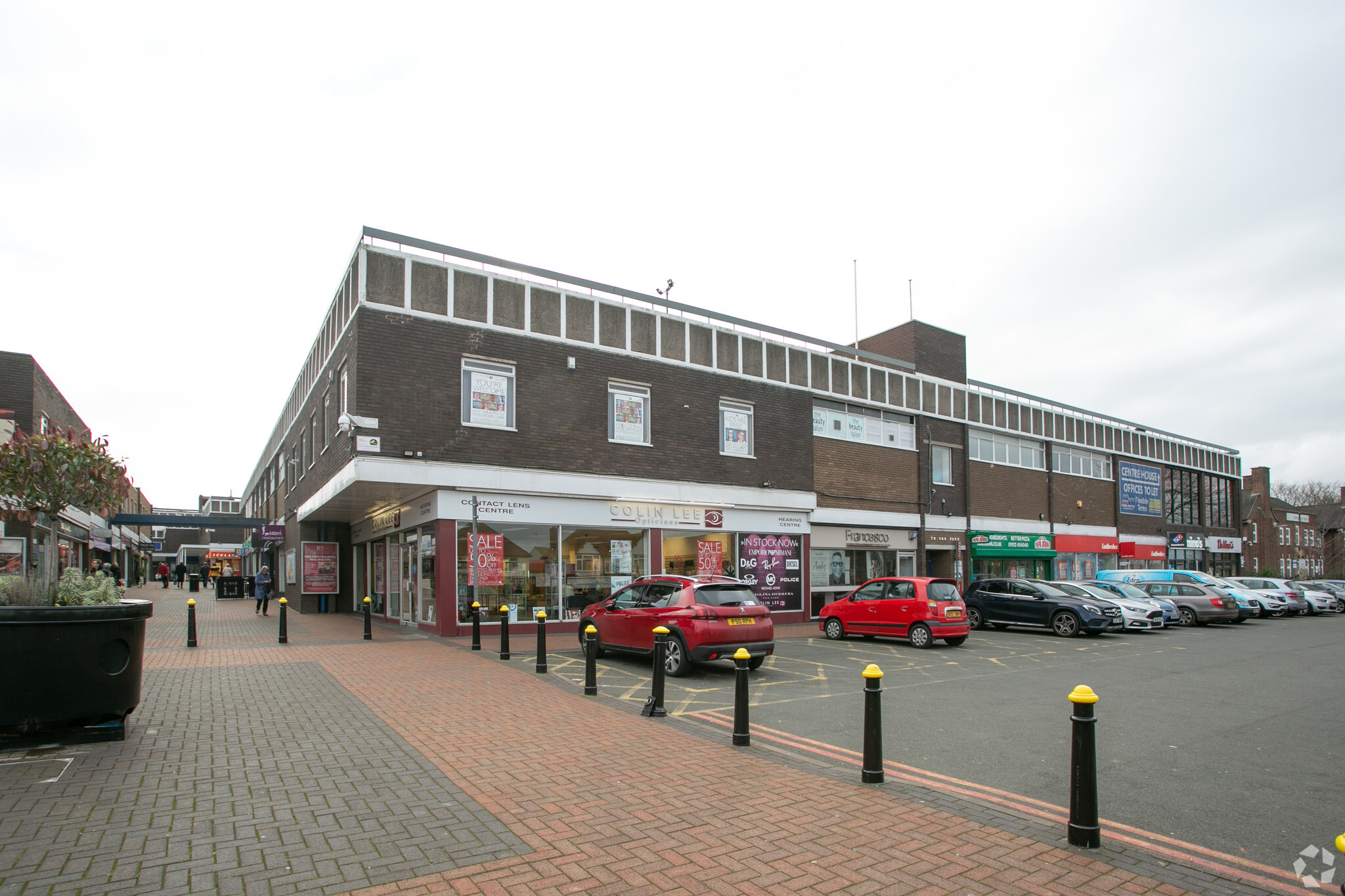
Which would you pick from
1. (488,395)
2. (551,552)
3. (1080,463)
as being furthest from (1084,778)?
(1080,463)

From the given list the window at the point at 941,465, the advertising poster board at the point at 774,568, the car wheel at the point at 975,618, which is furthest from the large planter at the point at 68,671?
the window at the point at 941,465

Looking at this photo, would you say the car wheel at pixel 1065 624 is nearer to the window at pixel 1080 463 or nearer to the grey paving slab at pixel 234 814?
the window at pixel 1080 463

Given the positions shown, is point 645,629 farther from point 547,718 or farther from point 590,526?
point 590,526

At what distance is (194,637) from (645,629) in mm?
8872

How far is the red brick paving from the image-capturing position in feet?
14.1

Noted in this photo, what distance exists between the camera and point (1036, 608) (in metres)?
20.8

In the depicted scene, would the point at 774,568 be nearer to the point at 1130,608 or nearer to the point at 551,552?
the point at 551,552

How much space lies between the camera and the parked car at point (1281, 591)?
2952 centimetres

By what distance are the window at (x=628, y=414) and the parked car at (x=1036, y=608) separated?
32.8 ft

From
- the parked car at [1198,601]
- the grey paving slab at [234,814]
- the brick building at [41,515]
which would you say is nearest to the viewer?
the grey paving slab at [234,814]

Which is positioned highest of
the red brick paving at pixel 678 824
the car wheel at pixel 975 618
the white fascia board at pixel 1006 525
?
the white fascia board at pixel 1006 525

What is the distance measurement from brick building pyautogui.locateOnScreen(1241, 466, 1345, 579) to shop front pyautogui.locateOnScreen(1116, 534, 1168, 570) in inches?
525

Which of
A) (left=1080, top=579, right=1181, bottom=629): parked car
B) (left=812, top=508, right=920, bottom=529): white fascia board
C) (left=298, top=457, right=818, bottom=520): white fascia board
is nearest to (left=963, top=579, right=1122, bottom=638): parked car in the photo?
(left=1080, top=579, right=1181, bottom=629): parked car

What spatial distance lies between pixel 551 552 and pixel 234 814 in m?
12.9
